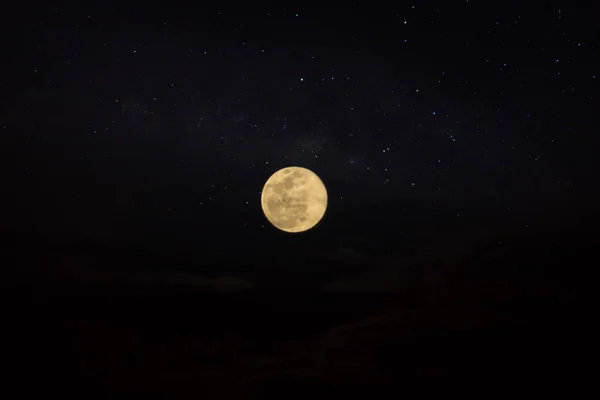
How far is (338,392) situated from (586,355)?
94.4m

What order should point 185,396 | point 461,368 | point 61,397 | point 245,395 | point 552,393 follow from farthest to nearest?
point 245,395, point 461,368, point 185,396, point 552,393, point 61,397

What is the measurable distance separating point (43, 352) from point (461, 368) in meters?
134

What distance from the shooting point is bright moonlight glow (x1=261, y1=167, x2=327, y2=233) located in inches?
671

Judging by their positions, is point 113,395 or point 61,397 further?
point 113,395

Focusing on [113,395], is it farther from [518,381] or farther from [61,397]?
[518,381]

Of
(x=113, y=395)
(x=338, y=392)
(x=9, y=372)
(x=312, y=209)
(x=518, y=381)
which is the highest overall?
(x=312, y=209)

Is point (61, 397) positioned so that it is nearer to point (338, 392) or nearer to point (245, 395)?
point (245, 395)

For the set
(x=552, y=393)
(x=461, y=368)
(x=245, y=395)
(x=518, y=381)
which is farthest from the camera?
(x=245, y=395)

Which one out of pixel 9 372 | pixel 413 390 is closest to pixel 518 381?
pixel 413 390

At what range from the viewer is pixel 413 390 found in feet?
488

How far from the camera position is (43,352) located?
98.9 metres

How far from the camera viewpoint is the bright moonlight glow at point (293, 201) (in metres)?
17.1

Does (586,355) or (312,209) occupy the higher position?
(312,209)

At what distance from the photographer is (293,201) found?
55.8ft
